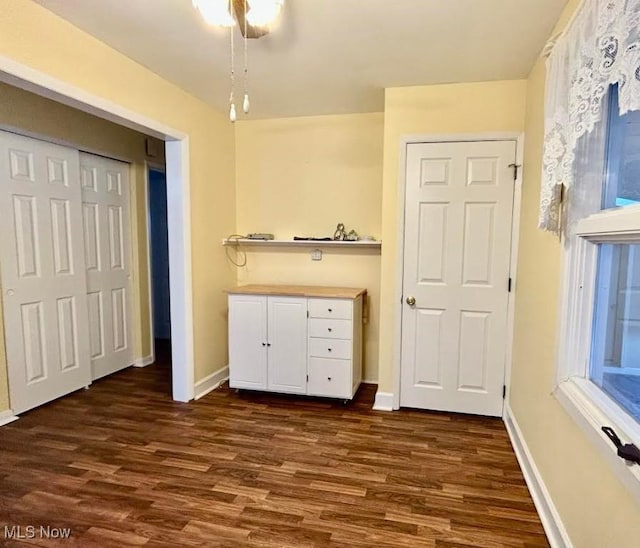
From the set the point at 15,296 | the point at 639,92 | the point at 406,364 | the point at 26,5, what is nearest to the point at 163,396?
the point at 15,296

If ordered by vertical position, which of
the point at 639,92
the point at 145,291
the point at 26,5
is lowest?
the point at 145,291

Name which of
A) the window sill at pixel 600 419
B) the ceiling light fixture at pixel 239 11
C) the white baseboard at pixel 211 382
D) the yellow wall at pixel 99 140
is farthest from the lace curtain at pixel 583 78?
the yellow wall at pixel 99 140

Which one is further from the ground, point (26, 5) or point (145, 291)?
point (26, 5)

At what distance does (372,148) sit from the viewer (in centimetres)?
351

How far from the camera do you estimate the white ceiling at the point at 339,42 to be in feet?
6.40

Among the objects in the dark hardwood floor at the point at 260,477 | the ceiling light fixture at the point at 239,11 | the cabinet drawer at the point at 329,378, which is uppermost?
the ceiling light fixture at the point at 239,11

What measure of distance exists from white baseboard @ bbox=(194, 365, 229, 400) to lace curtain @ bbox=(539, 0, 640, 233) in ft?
9.04

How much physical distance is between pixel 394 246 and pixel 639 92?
207cm

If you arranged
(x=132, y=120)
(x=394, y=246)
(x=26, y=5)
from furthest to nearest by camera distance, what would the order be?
(x=394, y=246) → (x=132, y=120) → (x=26, y=5)

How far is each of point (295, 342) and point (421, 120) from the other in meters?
1.90

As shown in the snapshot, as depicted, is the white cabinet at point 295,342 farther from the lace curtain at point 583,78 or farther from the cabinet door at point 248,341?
the lace curtain at point 583,78

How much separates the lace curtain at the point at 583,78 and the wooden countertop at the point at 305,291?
162 cm

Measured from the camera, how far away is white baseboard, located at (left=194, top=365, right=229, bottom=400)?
3338 mm

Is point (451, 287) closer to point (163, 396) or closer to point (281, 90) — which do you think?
point (281, 90)
